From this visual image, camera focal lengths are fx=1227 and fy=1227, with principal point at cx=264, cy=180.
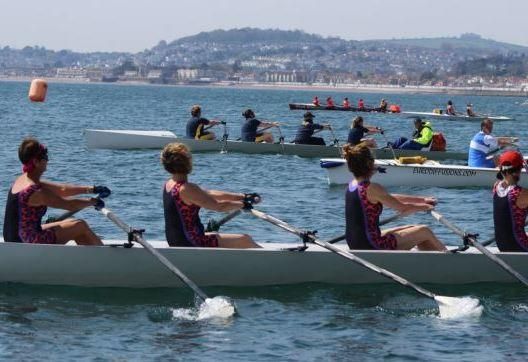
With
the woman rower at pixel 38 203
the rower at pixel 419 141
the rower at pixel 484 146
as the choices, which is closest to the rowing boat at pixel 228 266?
the woman rower at pixel 38 203

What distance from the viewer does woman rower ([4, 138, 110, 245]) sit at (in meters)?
13.8

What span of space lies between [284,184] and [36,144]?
15928mm

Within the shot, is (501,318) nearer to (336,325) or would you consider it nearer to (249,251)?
(336,325)

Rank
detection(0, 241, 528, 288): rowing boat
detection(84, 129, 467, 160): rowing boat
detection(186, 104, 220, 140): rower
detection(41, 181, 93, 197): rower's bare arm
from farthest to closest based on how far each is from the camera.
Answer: detection(186, 104, 220, 140): rower < detection(84, 129, 467, 160): rowing boat < detection(0, 241, 528, 288): rowing boat < detection(41, 181, 93, 197): rower's bare arm

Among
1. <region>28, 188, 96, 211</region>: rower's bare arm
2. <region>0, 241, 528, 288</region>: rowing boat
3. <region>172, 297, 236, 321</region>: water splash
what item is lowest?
<region>172, 297, 236, 321</region>: water splash

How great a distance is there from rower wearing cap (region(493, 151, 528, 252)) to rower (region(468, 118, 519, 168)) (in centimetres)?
1069

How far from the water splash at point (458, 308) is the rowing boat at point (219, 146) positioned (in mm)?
18125

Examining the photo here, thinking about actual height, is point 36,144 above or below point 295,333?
above

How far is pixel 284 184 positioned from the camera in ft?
96.0

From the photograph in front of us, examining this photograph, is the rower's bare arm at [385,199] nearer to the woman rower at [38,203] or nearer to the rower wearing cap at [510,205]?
the rower wearing cap at [510,205]

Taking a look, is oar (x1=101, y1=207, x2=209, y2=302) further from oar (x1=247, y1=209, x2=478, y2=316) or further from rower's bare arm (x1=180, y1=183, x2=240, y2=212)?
oar (x1=247, y1=209, x2=478, y2=316)

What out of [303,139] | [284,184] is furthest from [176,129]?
[284,184]

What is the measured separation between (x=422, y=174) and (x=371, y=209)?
1296 centimetres

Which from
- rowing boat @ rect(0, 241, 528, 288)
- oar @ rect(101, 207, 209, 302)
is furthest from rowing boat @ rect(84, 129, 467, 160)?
oar @ rect(101, 207, 209, 302)
